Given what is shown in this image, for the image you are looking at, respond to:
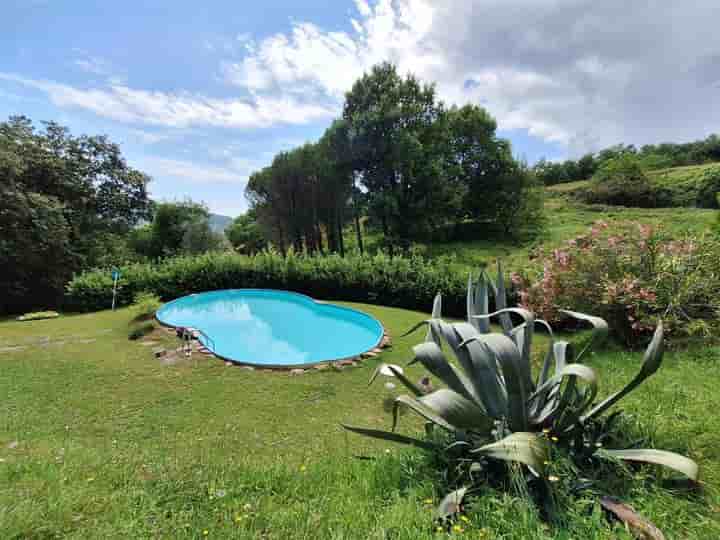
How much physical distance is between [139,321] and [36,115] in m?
13.1

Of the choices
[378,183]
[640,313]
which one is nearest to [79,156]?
[378,183]

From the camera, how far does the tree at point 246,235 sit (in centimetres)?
2260

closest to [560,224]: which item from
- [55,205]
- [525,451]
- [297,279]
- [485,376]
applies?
[297,279]

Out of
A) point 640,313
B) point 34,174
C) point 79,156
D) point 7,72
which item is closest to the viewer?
point 640,313

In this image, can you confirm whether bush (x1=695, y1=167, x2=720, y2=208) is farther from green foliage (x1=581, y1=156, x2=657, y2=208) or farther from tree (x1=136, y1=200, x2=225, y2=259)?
tree (x1=136, y1=200, x2=225, y2=259)

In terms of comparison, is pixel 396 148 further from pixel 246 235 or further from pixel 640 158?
pixel 640 158

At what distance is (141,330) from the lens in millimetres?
7438

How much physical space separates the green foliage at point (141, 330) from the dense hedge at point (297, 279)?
460 cm

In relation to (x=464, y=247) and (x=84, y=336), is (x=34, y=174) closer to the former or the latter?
(x=84, y=336)

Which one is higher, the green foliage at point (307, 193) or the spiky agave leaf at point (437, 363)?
the green foliage at point (307, 193)

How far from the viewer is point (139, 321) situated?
27.7ft

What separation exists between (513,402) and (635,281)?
11.9 feet

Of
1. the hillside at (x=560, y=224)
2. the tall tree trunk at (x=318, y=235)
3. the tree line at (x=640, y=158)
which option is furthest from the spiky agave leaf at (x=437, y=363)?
the tree line at (x=640, y=158)

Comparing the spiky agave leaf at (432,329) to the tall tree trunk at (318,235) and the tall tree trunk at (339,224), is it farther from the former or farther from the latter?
the tall tree trunk at (318,235)
